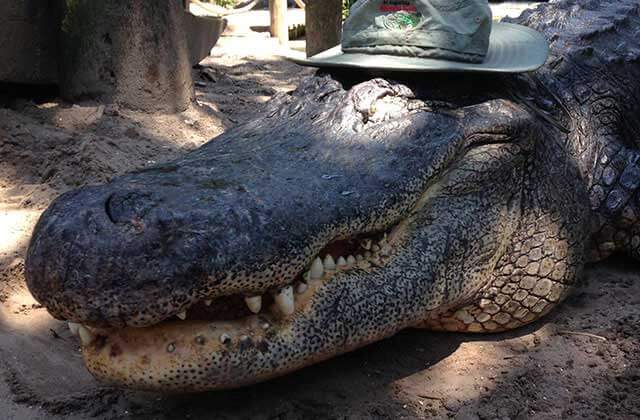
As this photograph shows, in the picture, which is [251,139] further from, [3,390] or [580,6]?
[580,6]

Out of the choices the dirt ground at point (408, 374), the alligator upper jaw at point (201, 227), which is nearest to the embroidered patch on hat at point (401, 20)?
the alligator upper jaw at point (201, 227)

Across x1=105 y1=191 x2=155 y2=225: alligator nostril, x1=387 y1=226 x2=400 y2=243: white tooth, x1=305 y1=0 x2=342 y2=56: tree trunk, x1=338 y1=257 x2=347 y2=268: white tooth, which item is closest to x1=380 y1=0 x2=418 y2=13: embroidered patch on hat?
x1=387 y1=226 x2=400 y2=243: white tooth

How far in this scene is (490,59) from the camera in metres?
2.83

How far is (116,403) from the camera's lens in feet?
7.12

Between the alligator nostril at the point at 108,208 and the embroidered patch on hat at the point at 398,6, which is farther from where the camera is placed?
the embroidered patch on hat at the point at 398,6

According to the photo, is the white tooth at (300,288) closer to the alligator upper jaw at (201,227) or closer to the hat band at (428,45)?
the alligator upper jaw at (201,227)

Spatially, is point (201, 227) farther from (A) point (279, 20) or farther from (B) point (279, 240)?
(A) point (279, 20)

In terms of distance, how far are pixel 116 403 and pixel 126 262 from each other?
670 millimetres

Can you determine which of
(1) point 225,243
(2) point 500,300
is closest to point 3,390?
(1) point 225,243

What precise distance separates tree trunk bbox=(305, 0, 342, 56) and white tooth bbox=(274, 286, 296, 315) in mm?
4521

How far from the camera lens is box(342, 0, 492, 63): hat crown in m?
2.65

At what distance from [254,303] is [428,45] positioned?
1285 mm

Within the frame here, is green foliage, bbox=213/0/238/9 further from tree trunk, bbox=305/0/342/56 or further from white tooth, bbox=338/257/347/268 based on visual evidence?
white tooth, bbox=338/257/347/268

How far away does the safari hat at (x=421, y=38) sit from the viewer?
2.65 meters
